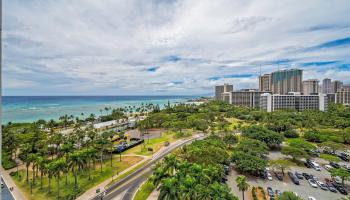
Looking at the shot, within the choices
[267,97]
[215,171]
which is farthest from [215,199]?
[267,97]

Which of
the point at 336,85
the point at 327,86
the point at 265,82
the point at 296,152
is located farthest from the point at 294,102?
the point at 327,86

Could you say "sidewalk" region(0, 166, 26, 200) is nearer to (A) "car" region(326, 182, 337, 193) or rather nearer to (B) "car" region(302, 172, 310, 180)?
(B) "car" region(302, 172, 310, 180)

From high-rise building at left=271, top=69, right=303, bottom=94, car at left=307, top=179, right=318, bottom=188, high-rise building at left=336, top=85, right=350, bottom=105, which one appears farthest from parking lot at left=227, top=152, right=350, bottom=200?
high-rise building at left=336, top=85, right=350, bottom=105

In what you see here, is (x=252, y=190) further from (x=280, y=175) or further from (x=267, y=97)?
(x=267, y=97)

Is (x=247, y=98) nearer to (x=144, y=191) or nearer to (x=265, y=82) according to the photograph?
(x=265, y=82)

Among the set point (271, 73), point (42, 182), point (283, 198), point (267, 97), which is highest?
point (271, 73)
